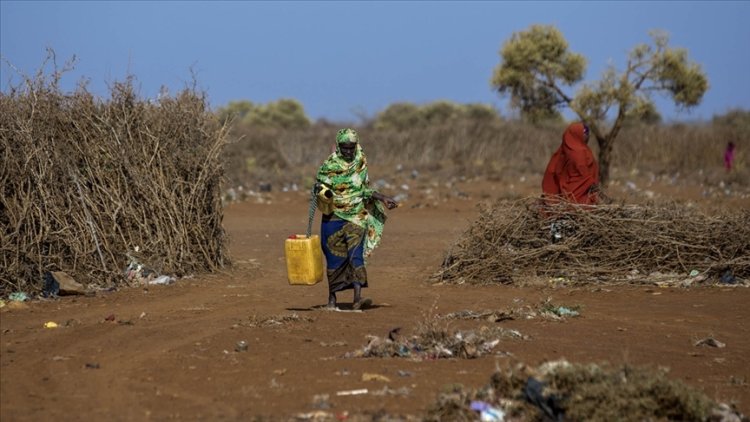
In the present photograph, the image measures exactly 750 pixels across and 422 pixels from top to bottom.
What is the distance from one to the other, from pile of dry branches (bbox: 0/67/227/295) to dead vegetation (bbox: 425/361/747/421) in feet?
22.1

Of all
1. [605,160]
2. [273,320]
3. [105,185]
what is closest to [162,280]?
[105,185]

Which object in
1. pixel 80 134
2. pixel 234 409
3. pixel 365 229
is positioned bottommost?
pixel 234 409

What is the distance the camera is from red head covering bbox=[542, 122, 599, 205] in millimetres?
13688

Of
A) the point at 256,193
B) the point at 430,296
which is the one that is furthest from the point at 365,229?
the point at 256,193

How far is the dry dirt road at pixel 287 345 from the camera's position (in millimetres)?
7020

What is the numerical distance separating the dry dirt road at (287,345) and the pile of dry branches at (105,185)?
512mm

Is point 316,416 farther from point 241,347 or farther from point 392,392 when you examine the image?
point 241,347

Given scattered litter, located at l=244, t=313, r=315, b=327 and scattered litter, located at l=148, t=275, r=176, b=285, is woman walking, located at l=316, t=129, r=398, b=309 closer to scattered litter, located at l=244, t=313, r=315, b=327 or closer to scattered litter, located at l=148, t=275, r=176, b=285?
scattered litter, located at l=244, t=313, r=315, b=327

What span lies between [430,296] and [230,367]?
4481mm

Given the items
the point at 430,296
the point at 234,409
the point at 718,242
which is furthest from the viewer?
the point at 718,242

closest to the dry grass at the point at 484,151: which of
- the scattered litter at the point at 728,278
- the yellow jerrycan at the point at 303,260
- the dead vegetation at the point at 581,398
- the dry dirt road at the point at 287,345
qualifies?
the scattered litter at the point at 728,278

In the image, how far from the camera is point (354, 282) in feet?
35.1

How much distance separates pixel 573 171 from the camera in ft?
45.2

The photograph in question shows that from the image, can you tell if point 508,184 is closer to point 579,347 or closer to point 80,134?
point 80,134
